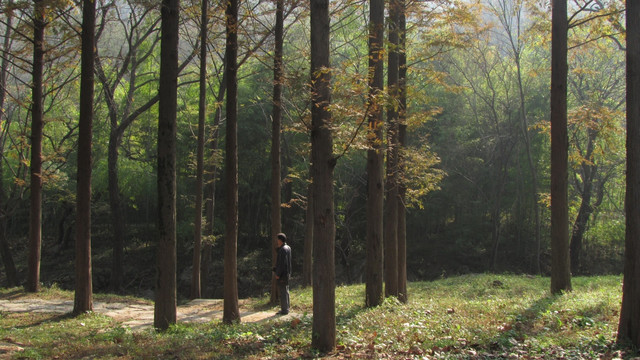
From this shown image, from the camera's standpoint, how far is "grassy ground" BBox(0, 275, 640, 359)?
6.28 meters

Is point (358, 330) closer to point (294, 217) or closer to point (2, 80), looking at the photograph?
point (2, 80)

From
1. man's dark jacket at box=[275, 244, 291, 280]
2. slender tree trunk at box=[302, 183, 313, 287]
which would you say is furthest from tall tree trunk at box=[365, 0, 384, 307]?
slender tree trunk at box=[302, 183, 313, 287]

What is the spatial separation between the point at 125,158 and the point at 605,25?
84.8 feet

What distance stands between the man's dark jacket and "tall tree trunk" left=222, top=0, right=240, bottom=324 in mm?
1080

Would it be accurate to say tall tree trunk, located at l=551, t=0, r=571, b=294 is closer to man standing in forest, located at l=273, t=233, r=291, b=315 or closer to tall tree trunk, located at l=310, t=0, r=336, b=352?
man standing in forest, located at l=273, t=233, r=291, b=315

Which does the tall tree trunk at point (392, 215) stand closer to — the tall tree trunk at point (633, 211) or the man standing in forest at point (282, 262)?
the man standing in forest at point (282, 262)

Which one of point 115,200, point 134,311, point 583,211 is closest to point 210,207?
point 115,200

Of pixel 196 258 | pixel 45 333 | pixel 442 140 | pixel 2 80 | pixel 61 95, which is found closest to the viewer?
pixel 45 333

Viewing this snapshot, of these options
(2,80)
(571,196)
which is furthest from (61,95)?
(571,196)

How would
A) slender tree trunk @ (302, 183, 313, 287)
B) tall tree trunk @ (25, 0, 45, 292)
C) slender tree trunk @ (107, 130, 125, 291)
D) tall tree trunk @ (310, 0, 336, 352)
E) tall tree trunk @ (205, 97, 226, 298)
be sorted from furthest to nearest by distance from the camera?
slender tree trunk @ (107, 130, 125, 291) < tall tree trunk @ (205, 97, 226, 298) < slender tree trunk @ (302, 183, 313, 287) < tall tree trunk @ (25, 0, 45, 292) < tall tree trunk @ (310, 0, 336, 352)

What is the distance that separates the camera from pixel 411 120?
36.6ft

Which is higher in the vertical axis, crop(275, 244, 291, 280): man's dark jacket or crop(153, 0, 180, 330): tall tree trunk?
crop(153, 0, 180, 330): tall tree trunk

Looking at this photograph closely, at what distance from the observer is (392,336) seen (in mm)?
7105

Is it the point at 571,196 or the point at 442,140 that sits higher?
the point at 442,140
